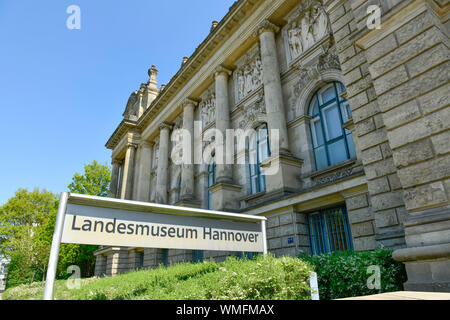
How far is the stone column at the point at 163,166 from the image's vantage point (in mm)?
23264

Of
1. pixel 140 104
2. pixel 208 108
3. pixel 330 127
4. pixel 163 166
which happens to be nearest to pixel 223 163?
pixel 208 108

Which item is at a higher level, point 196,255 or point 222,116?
point 222,116

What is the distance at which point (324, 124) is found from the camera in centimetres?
1232

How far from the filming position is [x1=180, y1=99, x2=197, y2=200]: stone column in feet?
63.0

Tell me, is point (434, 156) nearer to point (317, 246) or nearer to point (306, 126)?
point (317, 246)

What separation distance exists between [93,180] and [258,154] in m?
32.1

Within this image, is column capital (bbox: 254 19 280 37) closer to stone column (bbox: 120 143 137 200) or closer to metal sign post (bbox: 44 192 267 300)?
metal sign post (bbox: 44 192 267 300)

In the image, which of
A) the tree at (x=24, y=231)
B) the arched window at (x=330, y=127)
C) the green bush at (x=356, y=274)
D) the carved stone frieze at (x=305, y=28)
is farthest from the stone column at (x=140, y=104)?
the green bush at (x=356, y=274)

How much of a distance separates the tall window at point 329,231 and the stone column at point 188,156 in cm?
976

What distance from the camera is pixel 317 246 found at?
424 inches

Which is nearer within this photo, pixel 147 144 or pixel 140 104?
pixel 147 144

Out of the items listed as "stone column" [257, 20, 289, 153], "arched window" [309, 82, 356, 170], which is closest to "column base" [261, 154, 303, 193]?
"stone column" [257, 20, 289, 153]

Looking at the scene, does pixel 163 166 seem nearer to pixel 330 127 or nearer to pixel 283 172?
pixel 283 172

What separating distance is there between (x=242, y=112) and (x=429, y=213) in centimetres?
1281
